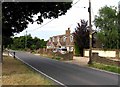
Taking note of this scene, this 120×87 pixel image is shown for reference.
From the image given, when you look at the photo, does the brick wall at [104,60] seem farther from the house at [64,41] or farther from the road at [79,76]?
the house at [64,41]

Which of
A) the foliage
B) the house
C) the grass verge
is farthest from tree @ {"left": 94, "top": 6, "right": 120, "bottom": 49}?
the foliage

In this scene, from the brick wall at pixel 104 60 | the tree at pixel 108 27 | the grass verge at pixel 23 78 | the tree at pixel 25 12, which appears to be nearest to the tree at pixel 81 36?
the tree at pixel 108 27

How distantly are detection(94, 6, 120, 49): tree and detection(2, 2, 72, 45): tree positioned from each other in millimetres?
31886

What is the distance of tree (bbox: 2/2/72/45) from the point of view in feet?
100

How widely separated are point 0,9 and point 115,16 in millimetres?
42523

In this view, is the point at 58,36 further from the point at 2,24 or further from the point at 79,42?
the point at 2,24

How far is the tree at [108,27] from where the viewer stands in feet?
213

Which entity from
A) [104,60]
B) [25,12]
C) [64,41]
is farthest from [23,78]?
[64,41]

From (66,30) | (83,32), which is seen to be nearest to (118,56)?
(83,32)

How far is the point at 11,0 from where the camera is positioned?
97.3 feet

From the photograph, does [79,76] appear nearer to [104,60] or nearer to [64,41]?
[104,60]

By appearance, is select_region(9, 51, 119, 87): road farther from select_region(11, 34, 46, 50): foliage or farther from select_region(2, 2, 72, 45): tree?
select_region(11, 34, 46, 50): foliage

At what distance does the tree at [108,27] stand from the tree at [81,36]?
3.86 m

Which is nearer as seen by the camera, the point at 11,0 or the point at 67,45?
the point at 11,0
